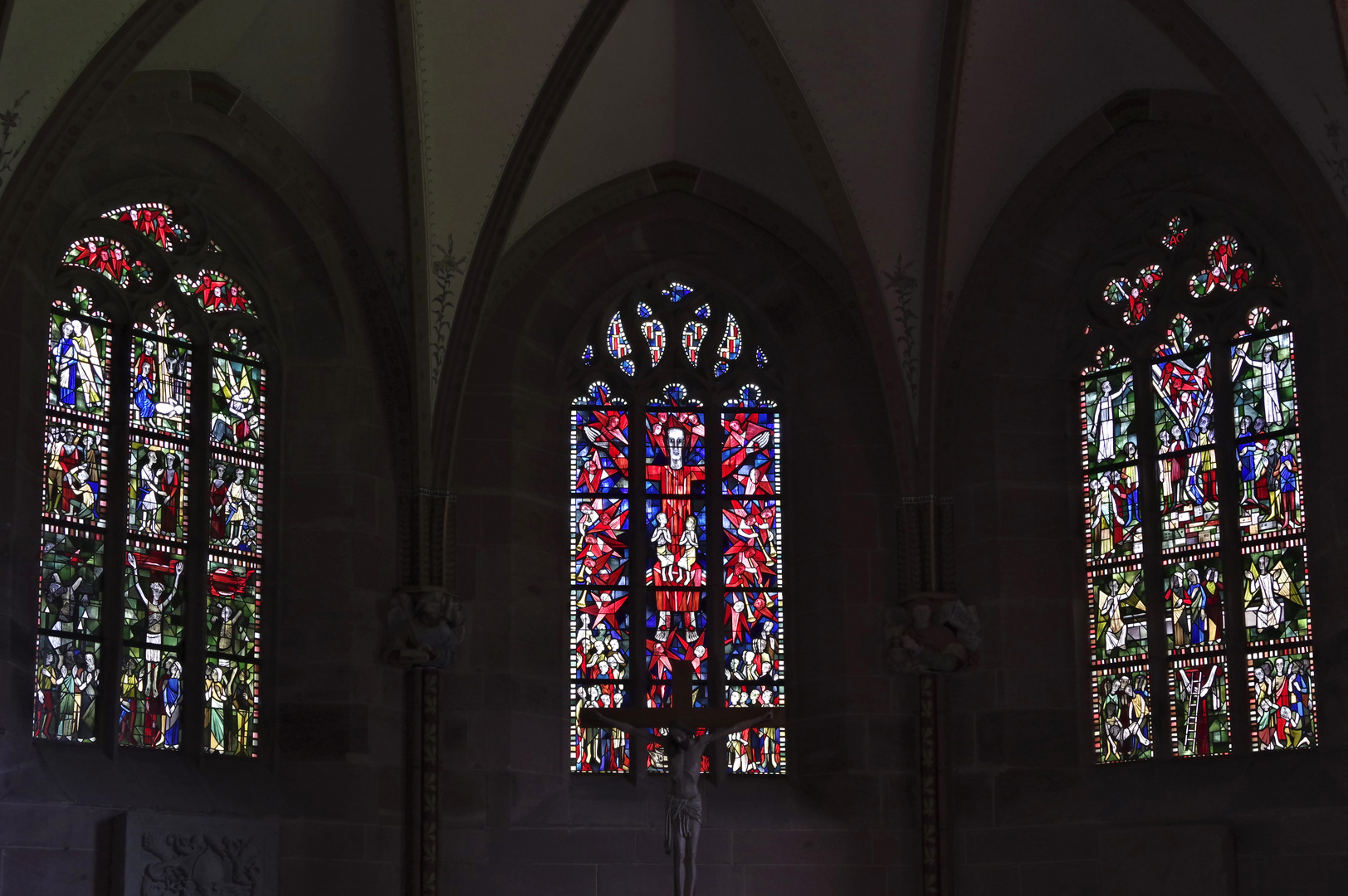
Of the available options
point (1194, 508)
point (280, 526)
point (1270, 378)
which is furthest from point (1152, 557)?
point (280, 526)

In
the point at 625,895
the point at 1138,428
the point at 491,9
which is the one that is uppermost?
the point at 491,9

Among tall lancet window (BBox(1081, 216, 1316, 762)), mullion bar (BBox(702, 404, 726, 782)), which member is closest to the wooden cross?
mullion bar (BBox(702, 404, 726, 782))

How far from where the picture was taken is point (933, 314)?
56.2ft

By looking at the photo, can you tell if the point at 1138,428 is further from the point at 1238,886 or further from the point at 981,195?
the point at 1238,886

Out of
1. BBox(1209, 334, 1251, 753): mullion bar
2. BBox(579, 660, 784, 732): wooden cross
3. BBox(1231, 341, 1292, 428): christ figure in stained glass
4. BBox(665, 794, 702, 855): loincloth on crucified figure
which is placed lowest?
BBox(665, 794, 702, 855): loincloth on crucified figure

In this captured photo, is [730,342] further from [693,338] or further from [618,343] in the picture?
[618,343]

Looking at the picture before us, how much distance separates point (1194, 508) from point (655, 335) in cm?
419

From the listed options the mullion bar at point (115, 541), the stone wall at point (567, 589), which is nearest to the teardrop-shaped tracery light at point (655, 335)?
the stone wall at point (567, 589)

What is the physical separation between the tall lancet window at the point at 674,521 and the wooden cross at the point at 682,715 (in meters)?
1.63

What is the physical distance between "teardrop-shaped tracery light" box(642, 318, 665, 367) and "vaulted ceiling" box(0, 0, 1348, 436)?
45.7 inches

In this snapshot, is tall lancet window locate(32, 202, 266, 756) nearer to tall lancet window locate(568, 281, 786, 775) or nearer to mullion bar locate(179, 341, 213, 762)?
mullion bar locate(179, 341, 213, 762)

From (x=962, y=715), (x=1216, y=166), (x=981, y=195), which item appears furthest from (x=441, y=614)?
(x=1216, y=166)

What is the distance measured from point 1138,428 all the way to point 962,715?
2.41 m

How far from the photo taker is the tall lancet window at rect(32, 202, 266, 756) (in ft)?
50.5
